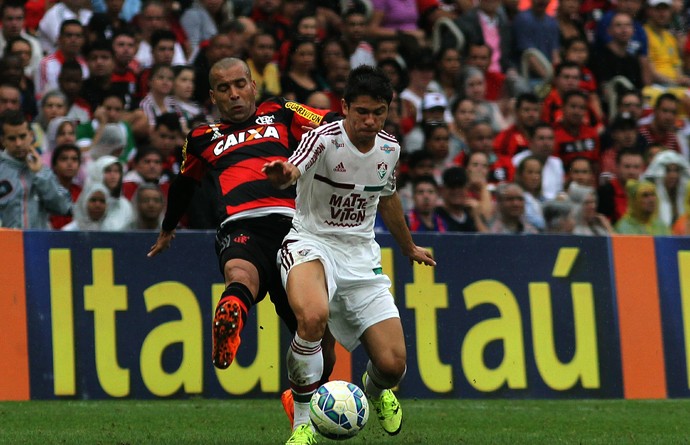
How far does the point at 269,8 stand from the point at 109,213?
4.60m

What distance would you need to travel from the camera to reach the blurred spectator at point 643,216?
12.5 metres

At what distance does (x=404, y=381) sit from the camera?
35.8 feet

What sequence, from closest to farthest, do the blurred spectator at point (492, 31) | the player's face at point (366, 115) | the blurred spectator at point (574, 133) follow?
the player's face at point (366, 115) → the blurred spectator at point (574, 133) → the blurred spectator at point (492, 31)

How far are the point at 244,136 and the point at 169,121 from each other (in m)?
4.23

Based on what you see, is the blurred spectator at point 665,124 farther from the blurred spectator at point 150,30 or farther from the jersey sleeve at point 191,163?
the jersey sleeve at point 191,163

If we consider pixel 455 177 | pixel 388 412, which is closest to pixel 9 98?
pixel 455 177

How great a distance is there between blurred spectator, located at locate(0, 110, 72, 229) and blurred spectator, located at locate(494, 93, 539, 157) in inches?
201

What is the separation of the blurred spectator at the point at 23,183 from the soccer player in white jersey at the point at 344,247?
13.1 feet

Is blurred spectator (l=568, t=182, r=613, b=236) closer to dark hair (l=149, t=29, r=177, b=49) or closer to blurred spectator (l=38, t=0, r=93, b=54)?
dark hair (l=149, t=29, r=177, b=49)

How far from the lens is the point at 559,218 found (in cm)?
1244

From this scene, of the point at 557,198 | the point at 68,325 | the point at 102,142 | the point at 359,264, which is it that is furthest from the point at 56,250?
the point at 557,198

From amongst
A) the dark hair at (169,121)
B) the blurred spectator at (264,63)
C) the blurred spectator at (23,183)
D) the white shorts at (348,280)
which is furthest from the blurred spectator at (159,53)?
the white shorts at (348,280)

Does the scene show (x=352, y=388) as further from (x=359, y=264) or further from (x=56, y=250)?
(x=56, y=250)

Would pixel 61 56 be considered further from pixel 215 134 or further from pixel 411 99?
pixel 215 134
